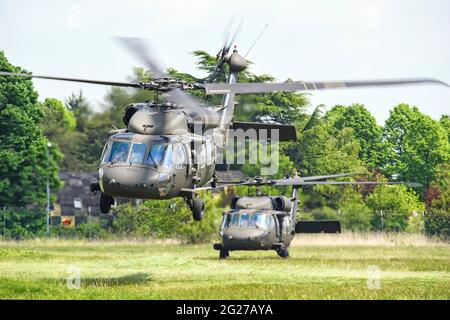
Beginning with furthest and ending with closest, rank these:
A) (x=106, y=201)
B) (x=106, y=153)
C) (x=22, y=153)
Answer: (x=22, y=153) < (x=106, y=201) < (x=106, y=153)

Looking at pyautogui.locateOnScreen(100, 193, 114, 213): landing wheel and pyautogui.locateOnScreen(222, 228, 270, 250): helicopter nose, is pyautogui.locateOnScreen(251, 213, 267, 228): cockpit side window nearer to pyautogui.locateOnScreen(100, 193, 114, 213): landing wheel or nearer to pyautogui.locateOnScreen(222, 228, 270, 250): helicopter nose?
pyautogui.locateOnScreen(222, 228, 270, 250): helicopter nose

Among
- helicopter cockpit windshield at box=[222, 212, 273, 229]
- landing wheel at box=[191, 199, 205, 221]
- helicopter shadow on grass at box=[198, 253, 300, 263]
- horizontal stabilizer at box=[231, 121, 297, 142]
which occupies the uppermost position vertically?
horizontal stabilizer at box=[231, 121, 297, 142]

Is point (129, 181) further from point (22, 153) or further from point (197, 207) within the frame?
point (22, 153)

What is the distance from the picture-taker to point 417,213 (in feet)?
199

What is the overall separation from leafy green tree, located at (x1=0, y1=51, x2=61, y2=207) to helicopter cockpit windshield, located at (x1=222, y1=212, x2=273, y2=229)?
14.7 metres

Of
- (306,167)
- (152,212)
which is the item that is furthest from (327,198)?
(152,212)

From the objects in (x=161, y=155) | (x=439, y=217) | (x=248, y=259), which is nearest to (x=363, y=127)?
(x=439, y=217)

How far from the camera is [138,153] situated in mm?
25250

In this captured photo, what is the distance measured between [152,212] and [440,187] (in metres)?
22.4

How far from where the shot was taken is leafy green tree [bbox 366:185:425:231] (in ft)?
196

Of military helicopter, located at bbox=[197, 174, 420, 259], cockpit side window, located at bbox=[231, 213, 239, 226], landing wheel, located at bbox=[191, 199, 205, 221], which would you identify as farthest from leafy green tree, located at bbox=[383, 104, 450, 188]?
landing wheel, located at bbox=[191, 199, 205, 221]

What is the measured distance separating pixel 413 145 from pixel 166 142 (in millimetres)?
54970

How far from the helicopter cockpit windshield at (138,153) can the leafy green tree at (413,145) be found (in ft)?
165
